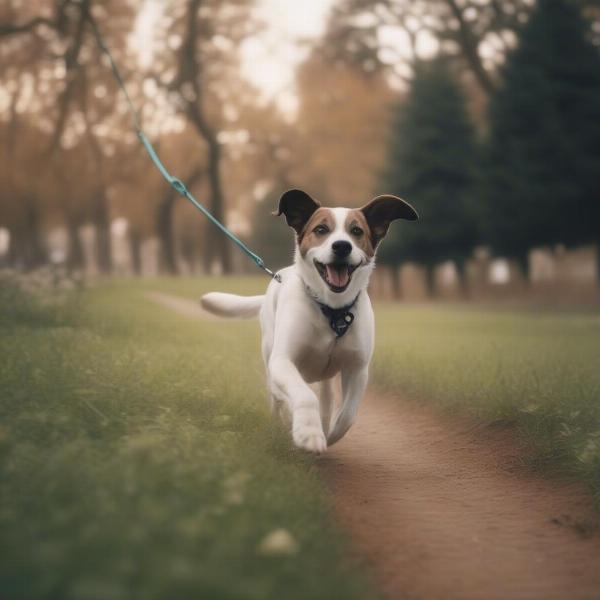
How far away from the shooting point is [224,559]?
302cm

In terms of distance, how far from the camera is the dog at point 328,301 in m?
5.25

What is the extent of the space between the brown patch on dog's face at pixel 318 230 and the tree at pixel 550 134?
724 inches

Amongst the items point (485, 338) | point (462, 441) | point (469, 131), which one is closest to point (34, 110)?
point (469, 131)

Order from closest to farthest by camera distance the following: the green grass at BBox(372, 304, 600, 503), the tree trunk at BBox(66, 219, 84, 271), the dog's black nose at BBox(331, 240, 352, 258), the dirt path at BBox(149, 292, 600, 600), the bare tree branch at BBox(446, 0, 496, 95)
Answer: the dirt path at BBox(149, 292, 600, 600)
the dog's black nose at BBox(331, 240, 352, 258)
the green grass at BBox(372, 304, 600, 503)
the bare tree branch at BBox(446, 0, 496, 95)
the tree trunk at BBox(66, 219, 84, 271)

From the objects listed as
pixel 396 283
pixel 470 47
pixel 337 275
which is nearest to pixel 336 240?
pixel 337 275

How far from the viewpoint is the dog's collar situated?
213 inches

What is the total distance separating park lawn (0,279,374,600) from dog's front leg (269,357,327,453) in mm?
272

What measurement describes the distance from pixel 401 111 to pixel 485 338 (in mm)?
15535

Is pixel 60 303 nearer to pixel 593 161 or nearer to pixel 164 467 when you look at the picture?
pixel 164 467

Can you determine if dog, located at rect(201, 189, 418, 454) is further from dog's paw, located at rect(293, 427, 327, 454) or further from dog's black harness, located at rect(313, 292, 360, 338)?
dog's paw, located at rect(293, 427, 327, 454)

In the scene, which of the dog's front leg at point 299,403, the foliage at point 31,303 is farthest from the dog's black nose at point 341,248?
the foliage at point 31,303

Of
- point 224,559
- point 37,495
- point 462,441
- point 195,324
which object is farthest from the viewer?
point 195,324

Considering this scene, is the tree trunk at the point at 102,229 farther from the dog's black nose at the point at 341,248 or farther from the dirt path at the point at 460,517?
the dog's black nose at the point at 341,248

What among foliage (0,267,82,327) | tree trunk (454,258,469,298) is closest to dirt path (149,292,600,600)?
foliage (0,267,82,327)
